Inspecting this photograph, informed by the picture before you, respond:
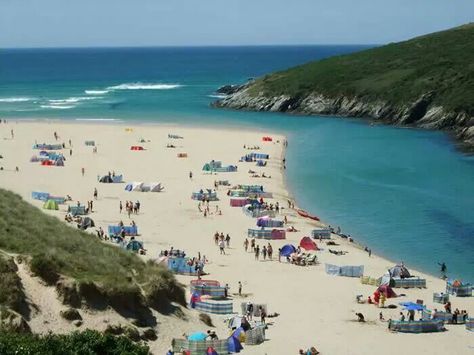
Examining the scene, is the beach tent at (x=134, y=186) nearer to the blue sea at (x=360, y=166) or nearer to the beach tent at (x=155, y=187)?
the beach tent at (x=155, y=187)

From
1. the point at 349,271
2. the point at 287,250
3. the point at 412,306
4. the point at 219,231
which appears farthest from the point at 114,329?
the point at 219,231

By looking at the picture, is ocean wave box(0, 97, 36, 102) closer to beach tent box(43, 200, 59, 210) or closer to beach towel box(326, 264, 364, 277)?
beach tent box(43, 200, 59, 210)

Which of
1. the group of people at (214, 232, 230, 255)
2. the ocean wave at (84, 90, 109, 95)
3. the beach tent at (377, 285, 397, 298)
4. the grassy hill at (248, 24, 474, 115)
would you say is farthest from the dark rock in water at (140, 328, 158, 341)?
the ocean wave at (84, 90, 109, 95)

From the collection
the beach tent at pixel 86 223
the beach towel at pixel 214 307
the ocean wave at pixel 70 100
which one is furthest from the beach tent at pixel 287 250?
the ocean wave at pixel 70 100

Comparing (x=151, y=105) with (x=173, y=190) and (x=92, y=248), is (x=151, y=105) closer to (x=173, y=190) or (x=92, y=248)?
(x=173, y=190)

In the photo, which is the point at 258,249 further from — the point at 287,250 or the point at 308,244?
the point at 308,244

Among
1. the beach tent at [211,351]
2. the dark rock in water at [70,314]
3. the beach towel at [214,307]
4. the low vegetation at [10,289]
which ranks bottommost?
the beach towel at [214,307]

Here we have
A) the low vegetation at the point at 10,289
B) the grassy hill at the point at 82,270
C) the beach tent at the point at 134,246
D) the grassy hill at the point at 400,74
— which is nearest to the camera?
the low vegetation at the point at 10,289
